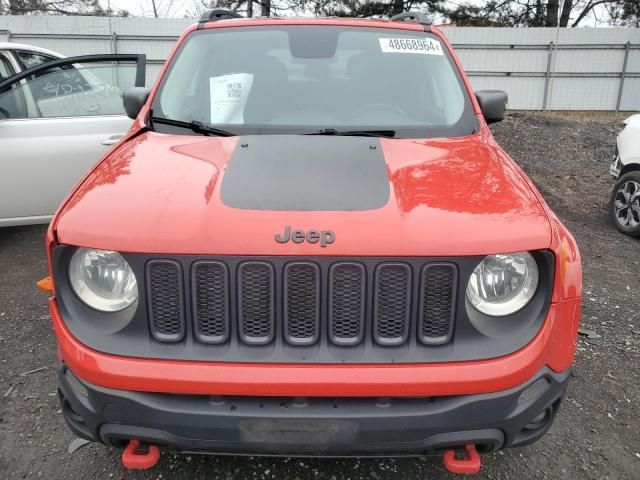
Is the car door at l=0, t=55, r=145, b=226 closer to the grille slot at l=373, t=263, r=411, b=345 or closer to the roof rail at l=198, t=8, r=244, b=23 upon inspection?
the roof rail at l=198, t=8, r=244, b=23

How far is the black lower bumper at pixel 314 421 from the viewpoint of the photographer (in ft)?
5.70

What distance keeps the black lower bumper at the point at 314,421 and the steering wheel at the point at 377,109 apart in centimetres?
157

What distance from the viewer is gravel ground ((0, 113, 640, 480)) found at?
2.43m

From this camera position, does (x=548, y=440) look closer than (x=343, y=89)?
Yes

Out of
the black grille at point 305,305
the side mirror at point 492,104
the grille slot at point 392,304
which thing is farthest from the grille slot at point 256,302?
the side mirror at point 492,104

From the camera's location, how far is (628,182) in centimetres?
596

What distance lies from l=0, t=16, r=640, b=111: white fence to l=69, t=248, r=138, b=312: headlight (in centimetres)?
1435

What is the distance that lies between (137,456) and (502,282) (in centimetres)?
138

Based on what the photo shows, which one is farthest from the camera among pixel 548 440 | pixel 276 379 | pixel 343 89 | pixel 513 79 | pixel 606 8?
pixel 606 8

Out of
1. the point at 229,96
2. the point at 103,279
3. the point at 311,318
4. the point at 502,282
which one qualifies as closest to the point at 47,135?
the point at 229,96

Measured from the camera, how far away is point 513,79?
618 inches

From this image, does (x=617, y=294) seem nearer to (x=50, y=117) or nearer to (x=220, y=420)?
(x=220, y=420)

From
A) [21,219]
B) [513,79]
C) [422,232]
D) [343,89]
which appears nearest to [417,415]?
[422,232]

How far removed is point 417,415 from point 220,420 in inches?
24.6
